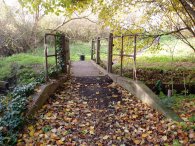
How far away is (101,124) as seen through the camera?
5453 millimetres

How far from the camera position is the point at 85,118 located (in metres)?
5.83

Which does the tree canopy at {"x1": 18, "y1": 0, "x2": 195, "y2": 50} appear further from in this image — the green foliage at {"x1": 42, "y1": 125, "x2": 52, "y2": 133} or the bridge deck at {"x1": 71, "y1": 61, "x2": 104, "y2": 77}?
the green foliage at {"x1": 42, "y1": 125, "x2": 52, "y2": 133}

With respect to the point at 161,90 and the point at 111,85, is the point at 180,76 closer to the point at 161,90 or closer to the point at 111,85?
the point at 161,90

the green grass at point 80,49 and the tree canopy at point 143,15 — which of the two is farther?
the green grass at point 80,49

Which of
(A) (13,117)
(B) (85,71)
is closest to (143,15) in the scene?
(B) (85,71)

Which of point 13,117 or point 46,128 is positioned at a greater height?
point 13,117

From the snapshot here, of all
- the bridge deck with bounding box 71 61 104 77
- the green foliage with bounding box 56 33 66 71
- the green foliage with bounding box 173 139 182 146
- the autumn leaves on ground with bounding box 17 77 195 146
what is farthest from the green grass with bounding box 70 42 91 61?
the green foliage with bounding box 173 139 182 146

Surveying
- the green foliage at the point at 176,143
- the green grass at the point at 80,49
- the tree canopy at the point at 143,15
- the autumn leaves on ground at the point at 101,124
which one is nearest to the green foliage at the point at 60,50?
the autumn leaves on ground at the point at 101,124

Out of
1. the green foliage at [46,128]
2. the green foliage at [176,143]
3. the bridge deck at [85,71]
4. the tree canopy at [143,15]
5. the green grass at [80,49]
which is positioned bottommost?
the green foliage at [46,128]

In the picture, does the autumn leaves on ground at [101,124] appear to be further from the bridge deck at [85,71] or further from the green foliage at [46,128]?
the bridge deck at [85,71]

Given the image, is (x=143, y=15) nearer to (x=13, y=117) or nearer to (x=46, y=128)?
(x=46, y=128)

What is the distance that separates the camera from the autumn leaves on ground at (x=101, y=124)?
4691 mm

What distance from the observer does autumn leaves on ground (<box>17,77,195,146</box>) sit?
4.69 metres

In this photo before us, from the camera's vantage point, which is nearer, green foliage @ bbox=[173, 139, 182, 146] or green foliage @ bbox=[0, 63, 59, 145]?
green foliage @ bbox=[173, 139, 182, 146]
